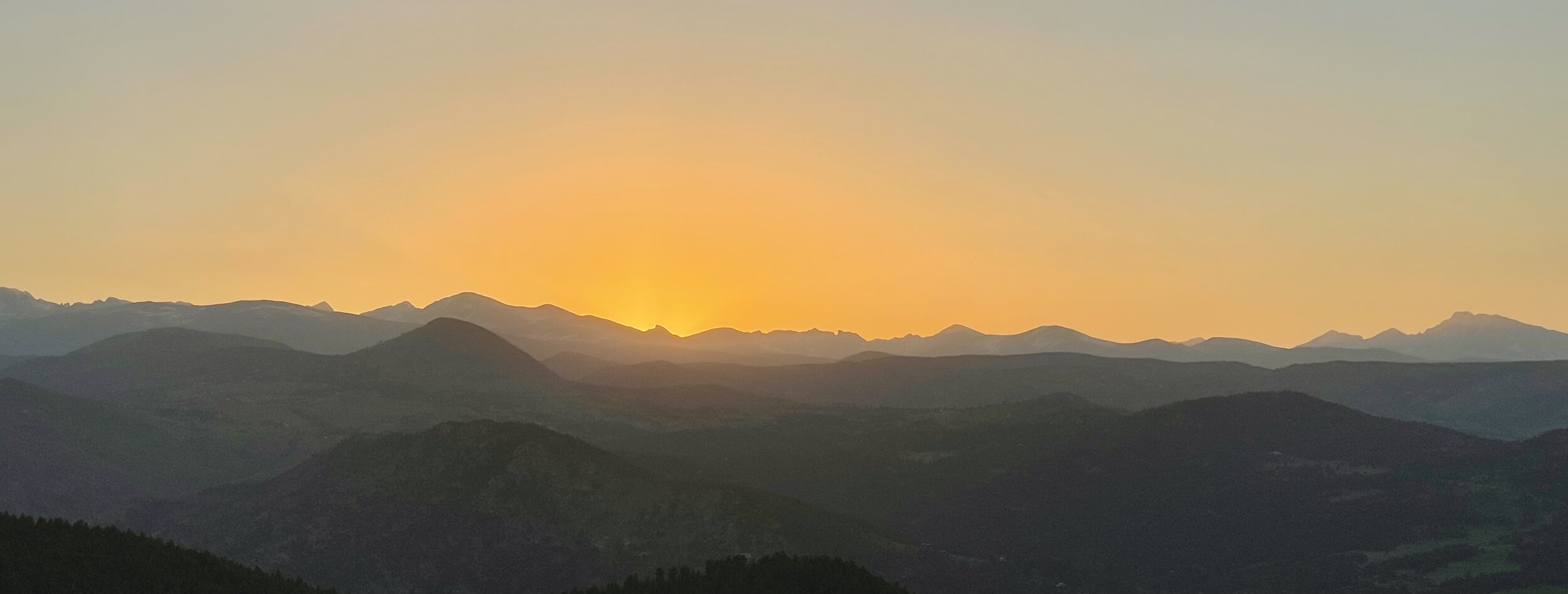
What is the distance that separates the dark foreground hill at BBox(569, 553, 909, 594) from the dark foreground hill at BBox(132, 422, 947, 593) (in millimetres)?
23276

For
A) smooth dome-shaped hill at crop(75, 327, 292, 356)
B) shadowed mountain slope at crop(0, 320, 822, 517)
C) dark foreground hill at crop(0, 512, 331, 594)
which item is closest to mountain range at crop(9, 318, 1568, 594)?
shadowed mountain slope at crop(0, 320, 822, 517)

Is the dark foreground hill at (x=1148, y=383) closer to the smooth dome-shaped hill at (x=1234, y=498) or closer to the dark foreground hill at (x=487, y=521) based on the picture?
the smooth dome-shaped hill at (x=1234, y=498)

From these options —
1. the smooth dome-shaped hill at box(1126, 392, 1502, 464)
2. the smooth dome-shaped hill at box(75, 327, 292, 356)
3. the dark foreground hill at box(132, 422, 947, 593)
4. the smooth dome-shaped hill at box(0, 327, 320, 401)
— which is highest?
the smooth dome-shaped hill at box(75, 327, 292, 356)

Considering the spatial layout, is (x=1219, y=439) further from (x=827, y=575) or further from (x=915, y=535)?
(x=827, y=575)

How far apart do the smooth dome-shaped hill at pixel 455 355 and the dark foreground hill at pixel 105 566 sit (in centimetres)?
10191

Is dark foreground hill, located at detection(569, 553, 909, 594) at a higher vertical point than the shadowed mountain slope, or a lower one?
lower

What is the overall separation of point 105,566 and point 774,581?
69.6 ft

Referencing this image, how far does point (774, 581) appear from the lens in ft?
111

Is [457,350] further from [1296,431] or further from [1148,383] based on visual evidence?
[1296,431]

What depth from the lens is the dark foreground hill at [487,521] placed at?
199 ft

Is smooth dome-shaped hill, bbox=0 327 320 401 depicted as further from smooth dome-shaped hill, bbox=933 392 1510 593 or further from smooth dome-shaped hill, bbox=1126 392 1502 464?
smooth dome-shaped hill, bbox=1126 392 1502 464

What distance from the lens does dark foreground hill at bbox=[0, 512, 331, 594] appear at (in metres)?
33.1

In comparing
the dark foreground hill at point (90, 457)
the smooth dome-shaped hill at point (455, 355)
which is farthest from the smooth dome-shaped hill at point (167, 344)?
the dark foreground hill at point (90, 457)

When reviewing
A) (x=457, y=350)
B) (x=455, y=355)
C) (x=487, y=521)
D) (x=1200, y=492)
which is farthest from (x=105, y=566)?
(x=457, y=350)
